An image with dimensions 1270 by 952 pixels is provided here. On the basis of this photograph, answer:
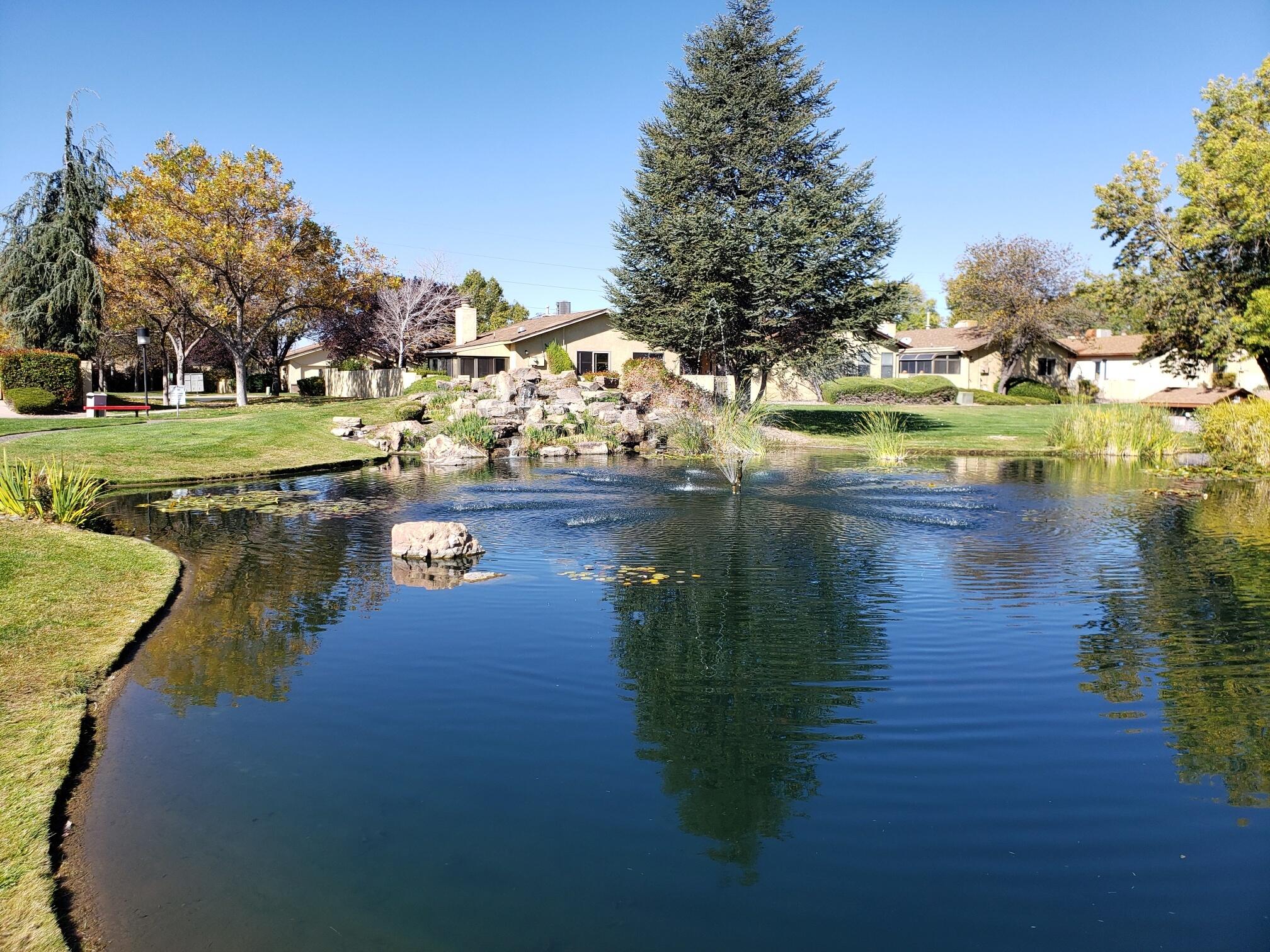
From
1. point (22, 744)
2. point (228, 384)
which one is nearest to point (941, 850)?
point (22, 744)

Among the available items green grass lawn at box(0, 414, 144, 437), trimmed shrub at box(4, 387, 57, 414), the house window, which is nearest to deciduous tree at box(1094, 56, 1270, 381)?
the house window

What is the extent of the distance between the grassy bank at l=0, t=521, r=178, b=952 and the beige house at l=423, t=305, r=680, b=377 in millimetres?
41013

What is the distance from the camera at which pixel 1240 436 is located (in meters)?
23.2

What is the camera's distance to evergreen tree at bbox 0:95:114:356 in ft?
133

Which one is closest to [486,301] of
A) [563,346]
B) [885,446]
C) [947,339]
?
[563,346]

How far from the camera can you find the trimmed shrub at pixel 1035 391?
55781mm

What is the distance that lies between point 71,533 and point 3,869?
Result: 877 centimetres

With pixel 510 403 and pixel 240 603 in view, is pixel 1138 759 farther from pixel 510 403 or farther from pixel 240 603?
pixel 510 403

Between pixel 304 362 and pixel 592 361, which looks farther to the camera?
pixel 304 362

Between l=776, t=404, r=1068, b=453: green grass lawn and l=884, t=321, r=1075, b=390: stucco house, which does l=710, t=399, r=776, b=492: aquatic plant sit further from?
l=884, t=321, r=1075, b=390: stucco house

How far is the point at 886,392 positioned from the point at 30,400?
43.0m

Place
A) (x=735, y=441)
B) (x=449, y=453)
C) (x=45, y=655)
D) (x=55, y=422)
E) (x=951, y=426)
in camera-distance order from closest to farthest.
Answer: (x=45, y=655) < (x=735, y=441) < (x=449, y=453) < (x=55, y=422) < (x=951, y=426)

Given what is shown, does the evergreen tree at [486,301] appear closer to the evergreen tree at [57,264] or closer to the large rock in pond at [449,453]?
the evergreen tree at [57,264]

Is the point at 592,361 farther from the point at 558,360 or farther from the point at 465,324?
the point at 465,324
